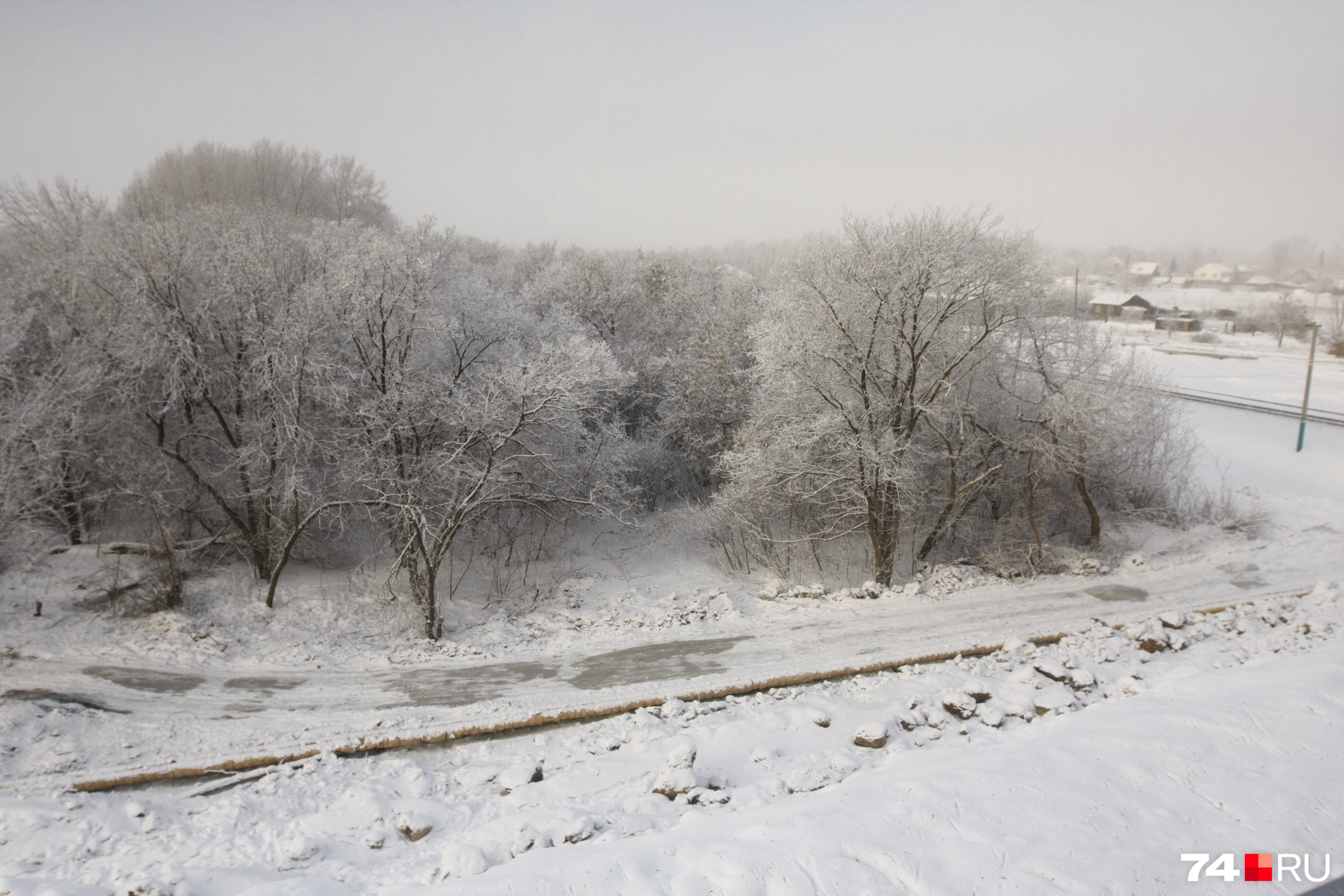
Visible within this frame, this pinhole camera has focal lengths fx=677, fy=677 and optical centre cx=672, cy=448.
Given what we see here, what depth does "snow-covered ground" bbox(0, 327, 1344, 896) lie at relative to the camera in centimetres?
652


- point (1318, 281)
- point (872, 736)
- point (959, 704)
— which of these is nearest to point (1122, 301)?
point (1318, 281)

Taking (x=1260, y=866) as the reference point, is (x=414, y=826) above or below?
below

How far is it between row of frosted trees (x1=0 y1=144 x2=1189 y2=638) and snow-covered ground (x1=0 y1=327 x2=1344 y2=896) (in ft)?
5.62

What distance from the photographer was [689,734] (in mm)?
9109

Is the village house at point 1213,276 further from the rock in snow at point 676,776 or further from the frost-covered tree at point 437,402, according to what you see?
the rock in snow at point 676,776

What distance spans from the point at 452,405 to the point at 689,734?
8.73 meters

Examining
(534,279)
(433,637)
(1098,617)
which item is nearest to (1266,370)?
(1098,617)

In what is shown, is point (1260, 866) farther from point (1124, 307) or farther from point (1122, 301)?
point (1122, 301)

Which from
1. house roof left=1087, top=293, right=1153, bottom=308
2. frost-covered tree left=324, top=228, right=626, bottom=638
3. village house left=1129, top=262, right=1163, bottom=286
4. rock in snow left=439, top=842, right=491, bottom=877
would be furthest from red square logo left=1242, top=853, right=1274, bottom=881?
village house left=1129, top=262, right=1163, bottom=286

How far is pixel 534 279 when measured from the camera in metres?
26.1

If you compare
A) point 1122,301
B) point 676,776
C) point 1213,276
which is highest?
Answer: point 1213,276

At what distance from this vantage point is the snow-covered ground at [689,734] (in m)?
6.52

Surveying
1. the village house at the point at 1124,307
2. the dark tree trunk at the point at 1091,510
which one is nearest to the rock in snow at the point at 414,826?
the dark tree trunk at the point at 1091,510

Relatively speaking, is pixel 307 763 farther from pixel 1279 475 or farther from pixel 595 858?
pixel 1279 475
